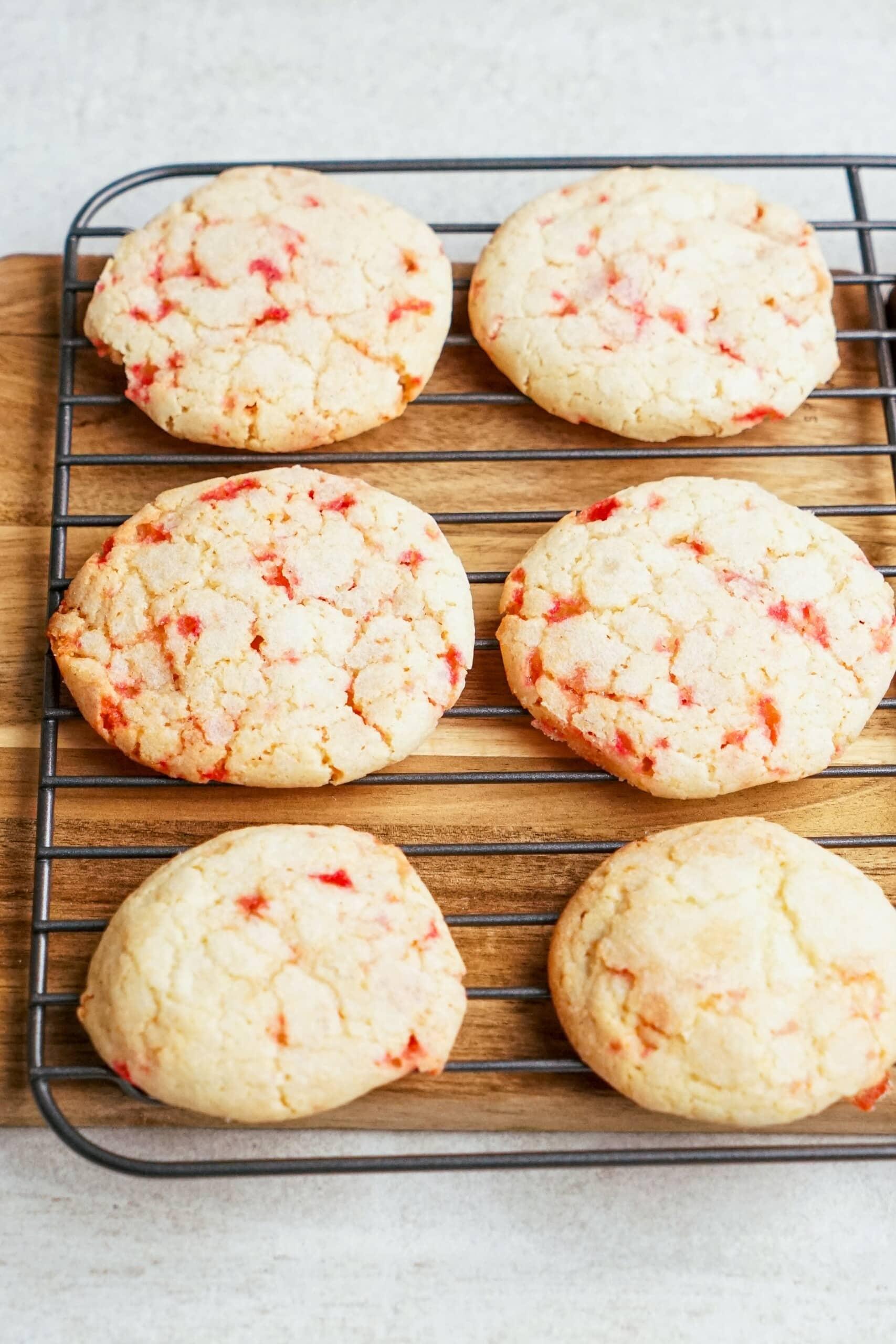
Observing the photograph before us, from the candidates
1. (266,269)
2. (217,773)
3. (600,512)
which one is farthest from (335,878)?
(266,269)

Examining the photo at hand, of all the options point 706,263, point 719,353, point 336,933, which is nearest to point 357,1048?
point 336,933

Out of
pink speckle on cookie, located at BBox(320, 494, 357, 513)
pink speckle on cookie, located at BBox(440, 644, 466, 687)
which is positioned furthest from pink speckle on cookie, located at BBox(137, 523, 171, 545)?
pink speckle on cookie, located at BBox(440, 644, 466, 687)

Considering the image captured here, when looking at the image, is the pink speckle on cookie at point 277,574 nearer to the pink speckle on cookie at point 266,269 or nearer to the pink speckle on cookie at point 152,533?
the pink speckle on cookie at point 152,533

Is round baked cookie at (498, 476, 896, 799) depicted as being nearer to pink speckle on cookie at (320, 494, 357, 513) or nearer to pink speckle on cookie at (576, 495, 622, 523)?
pink speckle on cookie at (576, 495, 622, 523)

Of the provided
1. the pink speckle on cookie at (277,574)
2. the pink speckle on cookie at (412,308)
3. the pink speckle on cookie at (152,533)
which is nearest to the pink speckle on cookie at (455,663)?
the pink speckle on cookie at (277,574)

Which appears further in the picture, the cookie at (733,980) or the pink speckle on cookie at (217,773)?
the pink speckle on cookie at (217,773)

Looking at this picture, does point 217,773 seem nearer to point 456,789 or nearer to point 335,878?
point 335,878

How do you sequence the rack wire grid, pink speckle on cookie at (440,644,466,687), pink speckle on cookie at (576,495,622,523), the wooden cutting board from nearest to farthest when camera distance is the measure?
the rack wire grid → the wooden cutting board → pink speckle on cookie at (440,644,466,687) → pink speckle on cookie at (576,495,622,523)
